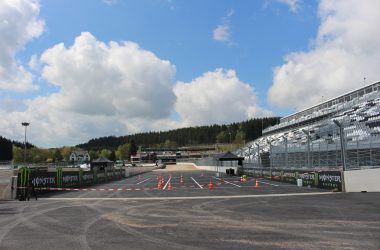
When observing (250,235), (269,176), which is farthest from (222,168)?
(250,235)

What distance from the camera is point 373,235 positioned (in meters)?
9.59

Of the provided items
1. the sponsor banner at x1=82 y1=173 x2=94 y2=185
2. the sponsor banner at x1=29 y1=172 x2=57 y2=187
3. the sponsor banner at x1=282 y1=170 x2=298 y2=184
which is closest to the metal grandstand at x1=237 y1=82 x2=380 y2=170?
the sponsor banner at x1=282 y1=170 x2=298 y2=184

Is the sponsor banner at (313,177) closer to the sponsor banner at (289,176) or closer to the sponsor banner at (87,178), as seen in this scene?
the sponsor banner at (289,176)

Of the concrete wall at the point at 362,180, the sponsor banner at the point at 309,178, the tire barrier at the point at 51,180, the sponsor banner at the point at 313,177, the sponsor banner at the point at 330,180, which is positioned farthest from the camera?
the sponsor banner at the point at 309,178

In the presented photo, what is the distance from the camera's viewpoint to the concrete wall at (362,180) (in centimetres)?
2312

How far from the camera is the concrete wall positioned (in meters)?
23.1

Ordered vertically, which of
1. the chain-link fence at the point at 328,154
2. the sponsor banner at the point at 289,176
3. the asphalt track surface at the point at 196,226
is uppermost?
the chain-link fence at the point at 328,154

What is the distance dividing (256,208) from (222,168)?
5305cm

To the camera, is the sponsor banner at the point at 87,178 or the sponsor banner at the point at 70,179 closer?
the sponsor banner at the point at 70,179

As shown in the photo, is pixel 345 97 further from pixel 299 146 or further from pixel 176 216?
pixel 176 216

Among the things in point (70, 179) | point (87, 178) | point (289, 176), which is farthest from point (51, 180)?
point (289, 176)

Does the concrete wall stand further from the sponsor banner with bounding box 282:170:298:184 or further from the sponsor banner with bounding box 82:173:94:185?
the sponsor banner with bounding box 82:173:94:185

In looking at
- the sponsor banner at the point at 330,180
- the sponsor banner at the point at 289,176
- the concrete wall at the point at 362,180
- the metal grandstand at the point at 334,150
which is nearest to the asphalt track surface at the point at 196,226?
the concrete wall at the point at 362,180

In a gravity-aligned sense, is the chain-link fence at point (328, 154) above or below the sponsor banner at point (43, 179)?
above
